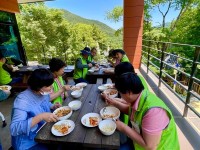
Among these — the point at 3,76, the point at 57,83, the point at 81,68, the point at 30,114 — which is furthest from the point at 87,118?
the point at 3,76

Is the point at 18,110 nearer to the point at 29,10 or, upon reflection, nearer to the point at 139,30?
the point at 139,30

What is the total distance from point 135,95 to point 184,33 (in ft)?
38.5

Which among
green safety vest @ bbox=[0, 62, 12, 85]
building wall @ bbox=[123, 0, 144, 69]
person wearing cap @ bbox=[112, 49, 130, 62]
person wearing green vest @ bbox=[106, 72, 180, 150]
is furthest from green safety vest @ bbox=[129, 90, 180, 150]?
building wall @ bbox=[123, 0, 144, 69]

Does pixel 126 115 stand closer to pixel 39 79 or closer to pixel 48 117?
pixel 48 117

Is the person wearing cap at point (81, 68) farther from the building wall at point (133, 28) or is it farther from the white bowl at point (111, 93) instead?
the building wall at point (133, 28)

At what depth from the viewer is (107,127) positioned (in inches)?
49.5

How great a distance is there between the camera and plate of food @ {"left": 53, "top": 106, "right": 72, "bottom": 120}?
56.2 inches

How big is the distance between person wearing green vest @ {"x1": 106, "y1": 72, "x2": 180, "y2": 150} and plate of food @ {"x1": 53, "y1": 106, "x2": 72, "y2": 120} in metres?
0.57

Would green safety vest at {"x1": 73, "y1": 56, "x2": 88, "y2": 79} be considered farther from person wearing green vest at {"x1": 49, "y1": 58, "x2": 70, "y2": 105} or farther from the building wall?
the building wall

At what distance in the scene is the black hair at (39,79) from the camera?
4.37 feet

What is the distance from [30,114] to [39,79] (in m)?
0.33

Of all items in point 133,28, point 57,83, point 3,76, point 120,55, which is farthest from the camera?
point 133,28

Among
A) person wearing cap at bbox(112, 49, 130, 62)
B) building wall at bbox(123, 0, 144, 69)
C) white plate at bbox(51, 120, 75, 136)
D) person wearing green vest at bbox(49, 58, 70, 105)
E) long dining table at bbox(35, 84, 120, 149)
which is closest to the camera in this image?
long dining table at bbox(35, 84, 120, 149)

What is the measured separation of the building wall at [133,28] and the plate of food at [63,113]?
3820mm
